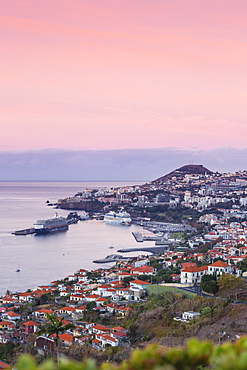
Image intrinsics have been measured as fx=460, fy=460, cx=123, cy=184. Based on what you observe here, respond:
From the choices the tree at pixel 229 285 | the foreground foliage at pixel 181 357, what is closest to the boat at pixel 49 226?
the tree at pixel 229 285

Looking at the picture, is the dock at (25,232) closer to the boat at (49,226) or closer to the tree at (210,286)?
the boat at (49,226)

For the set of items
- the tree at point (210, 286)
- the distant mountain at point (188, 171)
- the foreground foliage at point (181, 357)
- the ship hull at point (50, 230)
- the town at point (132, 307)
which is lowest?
the ship hull at point (50, 230)

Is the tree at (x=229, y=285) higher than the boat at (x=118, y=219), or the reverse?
the tree at (x=229, y=285)

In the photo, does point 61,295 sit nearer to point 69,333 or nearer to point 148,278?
point 148,278

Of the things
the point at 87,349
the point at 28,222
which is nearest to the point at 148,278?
the point at 87,349

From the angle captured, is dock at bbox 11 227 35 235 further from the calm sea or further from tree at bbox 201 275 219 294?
tree at bbox 201 275 219 294
